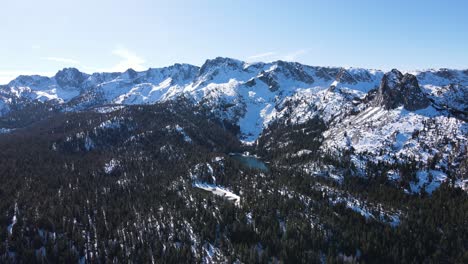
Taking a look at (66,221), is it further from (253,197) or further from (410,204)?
(410,204)

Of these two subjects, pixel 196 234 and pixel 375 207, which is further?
pixel 375 207

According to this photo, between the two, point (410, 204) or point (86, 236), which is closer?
point (86, 236)

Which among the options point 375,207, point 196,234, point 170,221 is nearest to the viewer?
point 196,234

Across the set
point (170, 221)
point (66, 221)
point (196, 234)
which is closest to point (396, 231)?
point (196, 234)

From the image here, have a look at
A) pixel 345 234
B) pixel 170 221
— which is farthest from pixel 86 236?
pixel 345 234

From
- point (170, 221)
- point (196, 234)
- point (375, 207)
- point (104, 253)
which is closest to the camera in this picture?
point (104, 253)

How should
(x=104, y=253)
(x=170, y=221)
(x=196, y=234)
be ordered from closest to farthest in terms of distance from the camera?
(x=104, y=253) < (x=196, y=234) < (x=170, y=221)

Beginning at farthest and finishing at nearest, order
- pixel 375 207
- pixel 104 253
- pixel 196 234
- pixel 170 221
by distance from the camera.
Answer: pixel 375 207
pixel 170 221
pixel 196 234
pixel 104 253

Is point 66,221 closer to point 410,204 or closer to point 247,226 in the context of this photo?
point 247,226

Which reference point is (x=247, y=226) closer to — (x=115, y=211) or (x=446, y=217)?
(x=115, y=211)
